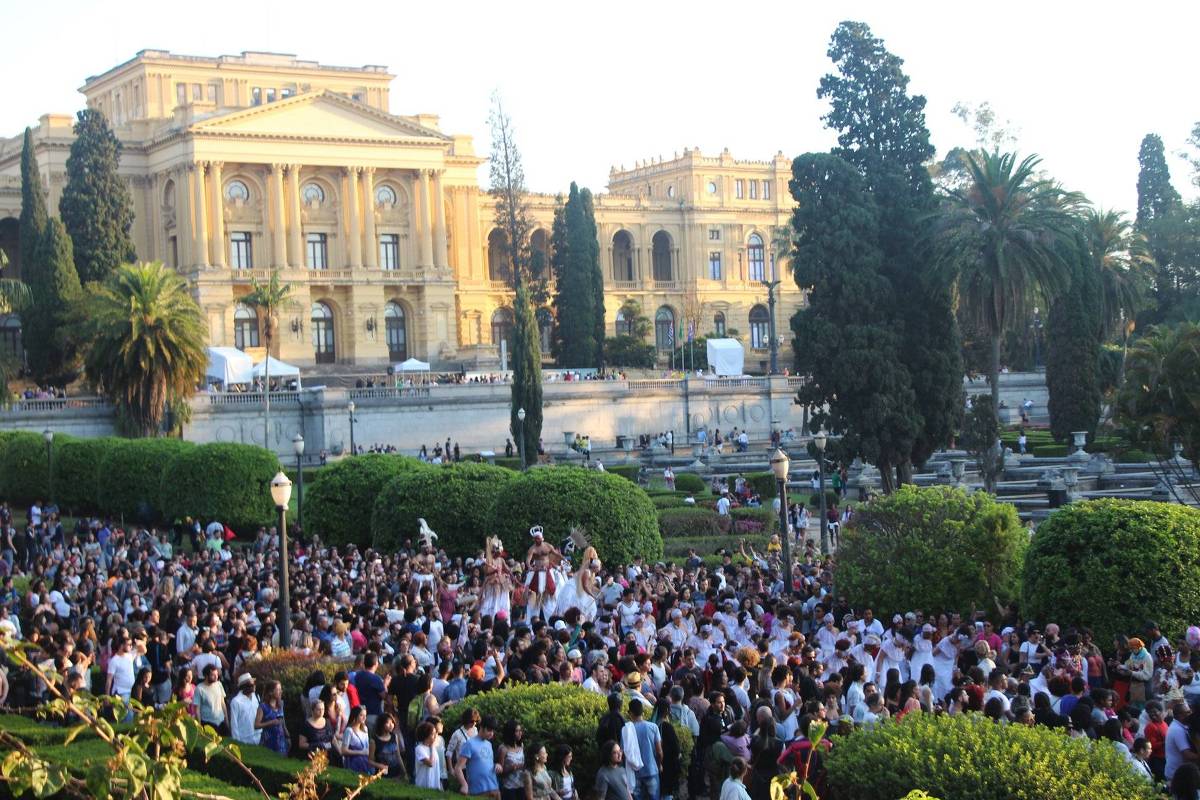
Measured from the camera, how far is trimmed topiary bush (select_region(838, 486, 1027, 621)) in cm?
2062

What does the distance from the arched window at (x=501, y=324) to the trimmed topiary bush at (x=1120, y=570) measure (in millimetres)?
66232

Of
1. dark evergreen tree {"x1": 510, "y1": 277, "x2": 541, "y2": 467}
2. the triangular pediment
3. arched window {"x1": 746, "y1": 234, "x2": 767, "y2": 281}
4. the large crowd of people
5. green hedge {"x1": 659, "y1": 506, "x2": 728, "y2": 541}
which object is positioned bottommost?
green hedge {"x1": 659, "y1": 506, "x2": 728, "y2": 541}

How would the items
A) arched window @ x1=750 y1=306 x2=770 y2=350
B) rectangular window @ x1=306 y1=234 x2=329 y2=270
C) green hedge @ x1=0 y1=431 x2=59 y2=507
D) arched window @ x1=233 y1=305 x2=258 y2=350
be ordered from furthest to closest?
arched window @ x1=750 y1=306 x2=770 y2=350, rectangular window @ x1=306 y1=234 x2=329 y2=270, arched window @ x1=233 y1=305 x2=258 y2=350, green hedge @ x1=0 y1=431 x2=59 y2=507

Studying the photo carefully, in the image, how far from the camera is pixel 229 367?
186 ft

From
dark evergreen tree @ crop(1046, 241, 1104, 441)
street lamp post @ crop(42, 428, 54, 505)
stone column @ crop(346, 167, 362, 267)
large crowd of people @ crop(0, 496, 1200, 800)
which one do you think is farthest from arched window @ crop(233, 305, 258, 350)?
large crowd of people @ crop(0, 496, 1200, 800)

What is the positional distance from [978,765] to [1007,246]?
32.2 meters

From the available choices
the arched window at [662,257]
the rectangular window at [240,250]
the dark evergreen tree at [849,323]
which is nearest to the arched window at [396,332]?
the rectangular window at [240,250]

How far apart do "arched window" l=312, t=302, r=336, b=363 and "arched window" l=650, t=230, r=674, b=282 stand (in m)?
25.1

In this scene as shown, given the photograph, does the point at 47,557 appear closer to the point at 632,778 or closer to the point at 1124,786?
the point at 632,778

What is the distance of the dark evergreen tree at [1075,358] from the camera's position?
163ft

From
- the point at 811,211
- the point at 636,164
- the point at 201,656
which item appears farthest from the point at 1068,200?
the point at 636,164

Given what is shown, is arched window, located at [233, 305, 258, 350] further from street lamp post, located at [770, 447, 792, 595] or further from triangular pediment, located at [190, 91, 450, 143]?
street lamp post, located at [770, 447, 792, 595]

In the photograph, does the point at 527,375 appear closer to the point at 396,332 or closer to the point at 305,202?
the point at 396,332

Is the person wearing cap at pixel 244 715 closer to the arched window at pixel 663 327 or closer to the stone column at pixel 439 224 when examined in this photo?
the stone column at pixel 439 224
